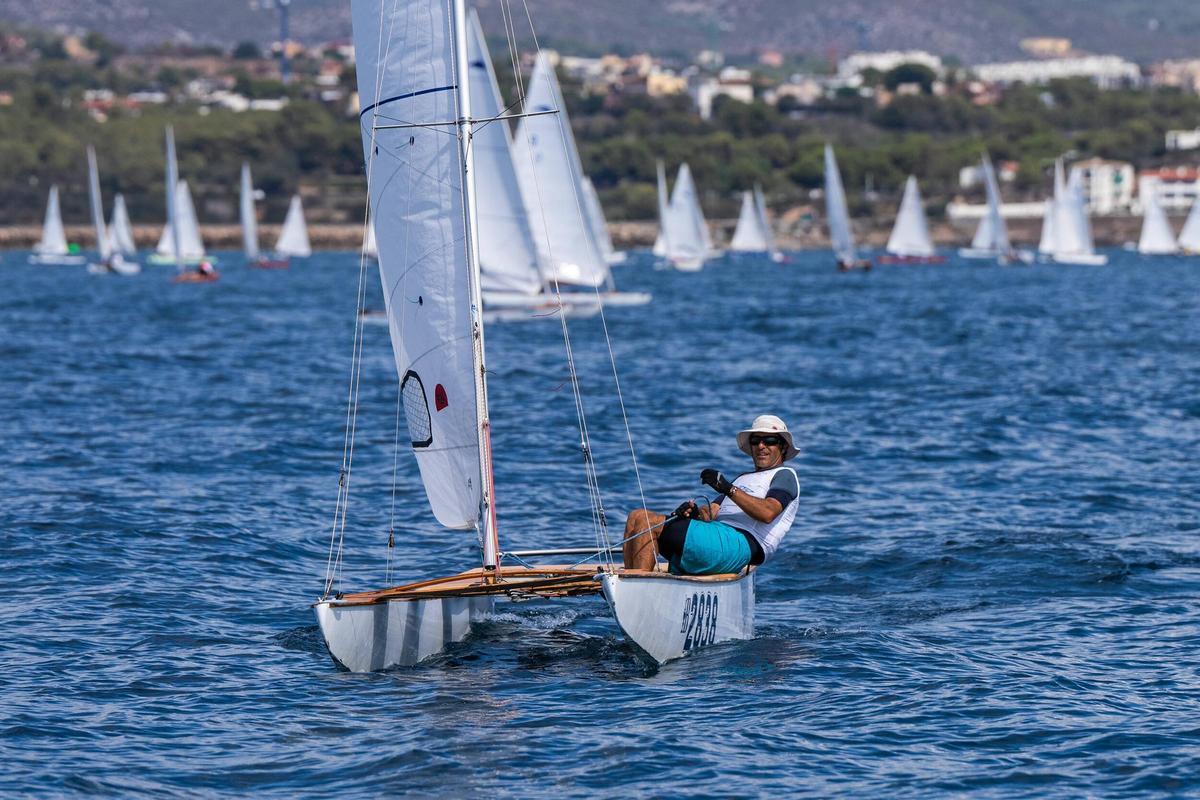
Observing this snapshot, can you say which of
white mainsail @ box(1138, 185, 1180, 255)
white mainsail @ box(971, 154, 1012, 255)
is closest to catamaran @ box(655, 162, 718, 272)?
white mainsail @ box(971, 154, 1012, 255)

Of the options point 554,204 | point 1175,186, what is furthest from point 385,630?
point 1175,186

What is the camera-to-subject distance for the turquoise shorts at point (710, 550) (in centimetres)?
1133

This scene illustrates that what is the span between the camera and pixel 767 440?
11938mm

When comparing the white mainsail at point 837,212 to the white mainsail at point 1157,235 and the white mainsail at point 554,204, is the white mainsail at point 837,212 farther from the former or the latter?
the white mainsail at point 1157,235

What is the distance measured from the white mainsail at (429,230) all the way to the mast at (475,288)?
17 millimetres

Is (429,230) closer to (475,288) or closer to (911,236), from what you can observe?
(475,288)

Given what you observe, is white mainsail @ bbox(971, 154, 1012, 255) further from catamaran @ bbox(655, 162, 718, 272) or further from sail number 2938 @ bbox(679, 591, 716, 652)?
sail number 2938 @ bbox(679, 591, 716, 652)

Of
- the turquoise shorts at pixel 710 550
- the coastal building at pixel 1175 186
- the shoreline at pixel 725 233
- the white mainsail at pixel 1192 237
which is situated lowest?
the turquoise shorts at pixel 710 550

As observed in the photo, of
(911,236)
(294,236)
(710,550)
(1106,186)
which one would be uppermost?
(1106,186)

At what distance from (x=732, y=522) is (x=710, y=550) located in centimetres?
64

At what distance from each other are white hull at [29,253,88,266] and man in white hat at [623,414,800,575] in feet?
325

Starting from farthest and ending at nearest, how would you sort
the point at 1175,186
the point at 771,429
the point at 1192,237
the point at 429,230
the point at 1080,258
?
the point at 1175,186 → the point at 1192,237 → the point at 1080,258 → the point at 429,230 → the point at 771,429

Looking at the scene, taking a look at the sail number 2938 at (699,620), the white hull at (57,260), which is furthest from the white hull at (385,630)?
the white hull at (57,260)

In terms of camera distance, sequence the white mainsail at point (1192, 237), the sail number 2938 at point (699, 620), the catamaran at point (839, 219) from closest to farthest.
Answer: the sail number 2938 at point (699, 620)
the catamaran at point (839, 219)
the white mainsail at point (1192, 237)
